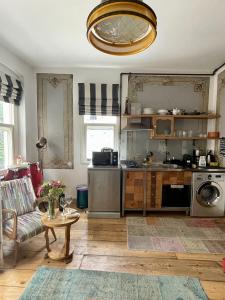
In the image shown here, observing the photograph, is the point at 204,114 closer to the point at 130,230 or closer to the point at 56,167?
the point at 130,230

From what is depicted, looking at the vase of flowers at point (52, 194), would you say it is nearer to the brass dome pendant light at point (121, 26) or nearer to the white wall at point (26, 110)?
the brass dome pendant light at point (121, 26)

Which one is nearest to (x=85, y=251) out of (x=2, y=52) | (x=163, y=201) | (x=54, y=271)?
(x=54, y=271)

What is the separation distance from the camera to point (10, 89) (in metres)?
3.19

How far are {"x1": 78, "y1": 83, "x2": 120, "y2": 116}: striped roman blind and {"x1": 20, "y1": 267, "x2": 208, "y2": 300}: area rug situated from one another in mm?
2804

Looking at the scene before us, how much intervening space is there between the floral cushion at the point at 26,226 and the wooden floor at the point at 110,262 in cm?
31

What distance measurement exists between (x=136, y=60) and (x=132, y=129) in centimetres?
122

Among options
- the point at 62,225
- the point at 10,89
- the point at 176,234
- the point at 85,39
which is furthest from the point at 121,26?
the point at 176,234

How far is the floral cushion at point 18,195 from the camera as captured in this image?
95.7 inches

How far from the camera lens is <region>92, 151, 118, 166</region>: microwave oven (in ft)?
11.5

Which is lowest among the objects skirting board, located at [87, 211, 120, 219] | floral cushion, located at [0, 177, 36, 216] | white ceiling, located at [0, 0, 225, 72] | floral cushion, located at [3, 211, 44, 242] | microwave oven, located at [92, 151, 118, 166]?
skirting board, located at [87, 211, 120, 219]

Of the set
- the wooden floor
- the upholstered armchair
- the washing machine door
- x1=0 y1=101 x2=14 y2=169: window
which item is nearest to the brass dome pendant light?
the upholstered armchair

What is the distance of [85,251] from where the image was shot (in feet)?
8.11

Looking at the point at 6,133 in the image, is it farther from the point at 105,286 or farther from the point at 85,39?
the point at 105,286

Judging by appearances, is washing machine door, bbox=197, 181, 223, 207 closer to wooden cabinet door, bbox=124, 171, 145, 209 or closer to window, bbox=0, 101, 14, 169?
wooden cabinet door, bbox=124, 171, 145, 209
